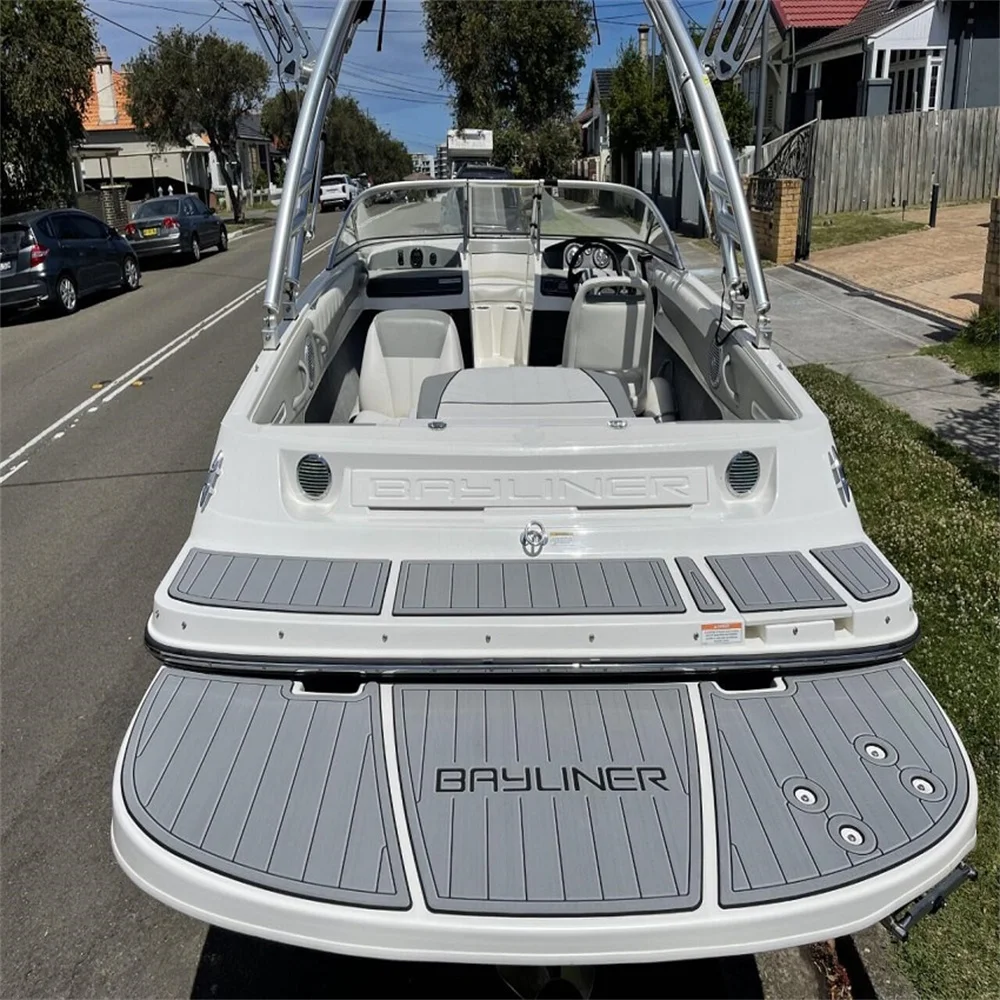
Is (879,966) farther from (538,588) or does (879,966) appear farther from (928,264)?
(928,264)

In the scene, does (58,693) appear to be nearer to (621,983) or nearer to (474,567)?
(474,567)

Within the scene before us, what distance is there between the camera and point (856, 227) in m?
16.8

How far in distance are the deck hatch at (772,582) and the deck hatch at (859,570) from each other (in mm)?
55

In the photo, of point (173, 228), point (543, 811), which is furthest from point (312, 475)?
point (173, 228)

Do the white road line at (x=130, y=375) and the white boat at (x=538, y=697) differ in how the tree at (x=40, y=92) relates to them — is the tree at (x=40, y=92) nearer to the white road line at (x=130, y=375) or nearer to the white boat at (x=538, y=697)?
the white road line at (x=130, y=375)

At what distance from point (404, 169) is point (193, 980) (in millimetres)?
108652

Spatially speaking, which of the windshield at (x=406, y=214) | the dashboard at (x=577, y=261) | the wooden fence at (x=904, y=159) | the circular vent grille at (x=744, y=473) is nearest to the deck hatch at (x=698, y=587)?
the circular vent grille at (x=744, y=473)

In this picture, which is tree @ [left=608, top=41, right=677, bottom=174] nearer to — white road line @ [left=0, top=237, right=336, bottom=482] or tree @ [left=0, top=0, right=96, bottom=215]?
tree @ [left=0, top=0, right=96, bottom=215]

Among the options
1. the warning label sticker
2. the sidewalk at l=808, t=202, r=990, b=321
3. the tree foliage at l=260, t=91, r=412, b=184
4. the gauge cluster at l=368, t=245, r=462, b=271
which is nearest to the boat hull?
the warning label sticker

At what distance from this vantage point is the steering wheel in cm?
616

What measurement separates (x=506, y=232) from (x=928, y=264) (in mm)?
8639

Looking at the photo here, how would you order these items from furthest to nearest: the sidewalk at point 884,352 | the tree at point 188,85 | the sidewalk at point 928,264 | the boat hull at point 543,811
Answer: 1. the tree at point 188,85
2. the sidewalk at point 928,264
3. the sidewalk at point 884,352
4. the boat hull at point 543,811

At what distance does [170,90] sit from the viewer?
1256 inches

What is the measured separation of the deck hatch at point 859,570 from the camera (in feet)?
8.27
